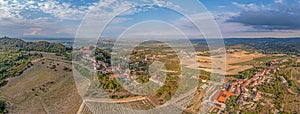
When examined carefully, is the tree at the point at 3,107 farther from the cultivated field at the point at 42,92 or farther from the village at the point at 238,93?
the village at the point at 238,93

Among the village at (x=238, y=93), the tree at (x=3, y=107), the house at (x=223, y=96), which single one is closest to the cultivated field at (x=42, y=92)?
the tree at (x=3, y=107)

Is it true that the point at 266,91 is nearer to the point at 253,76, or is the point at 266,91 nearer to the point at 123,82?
the point at 253,76

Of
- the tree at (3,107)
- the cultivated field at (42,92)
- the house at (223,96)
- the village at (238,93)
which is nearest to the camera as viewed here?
the tree at (3,107)

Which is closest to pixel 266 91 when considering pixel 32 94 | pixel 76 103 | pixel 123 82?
Result: pixel 123 82

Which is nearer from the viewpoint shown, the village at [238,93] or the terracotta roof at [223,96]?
the village at [238,93]

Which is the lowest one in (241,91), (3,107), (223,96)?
(241,91)

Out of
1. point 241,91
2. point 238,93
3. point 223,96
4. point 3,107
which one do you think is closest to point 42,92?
point 3,107

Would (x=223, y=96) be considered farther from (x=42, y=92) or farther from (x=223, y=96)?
(x=42, y=92)

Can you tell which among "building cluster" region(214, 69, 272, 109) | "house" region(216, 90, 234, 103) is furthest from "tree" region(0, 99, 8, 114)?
"house" region(216, 90, 234, 103)
